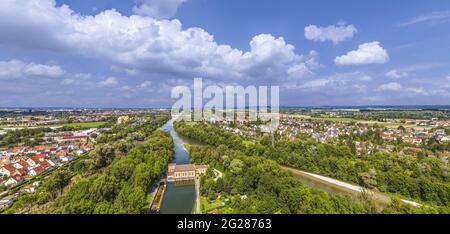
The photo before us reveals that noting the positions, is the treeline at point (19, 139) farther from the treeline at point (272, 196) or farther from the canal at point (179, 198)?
the treeline at point (272, 196)

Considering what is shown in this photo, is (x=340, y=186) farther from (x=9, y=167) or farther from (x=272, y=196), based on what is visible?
(x=9, y=167)

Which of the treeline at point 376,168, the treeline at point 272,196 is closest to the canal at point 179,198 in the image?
the treeline at point 272,196

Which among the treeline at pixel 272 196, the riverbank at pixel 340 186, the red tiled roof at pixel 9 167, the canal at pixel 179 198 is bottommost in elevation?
the riverbank at pixel 340 186

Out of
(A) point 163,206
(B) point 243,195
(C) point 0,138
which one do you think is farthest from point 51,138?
(B) point 243,195

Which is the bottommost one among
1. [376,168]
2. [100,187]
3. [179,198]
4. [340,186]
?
[340,186]

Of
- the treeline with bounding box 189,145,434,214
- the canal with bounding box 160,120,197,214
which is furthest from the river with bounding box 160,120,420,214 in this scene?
the treeline with bounding box 189,145,434,214

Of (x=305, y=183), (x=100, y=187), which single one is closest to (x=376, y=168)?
(x=305, y=183)

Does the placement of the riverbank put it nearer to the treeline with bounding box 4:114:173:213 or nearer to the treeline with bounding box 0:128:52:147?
the treeline with bounding box 4:114:173:213

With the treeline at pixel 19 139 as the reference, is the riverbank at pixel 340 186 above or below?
below
